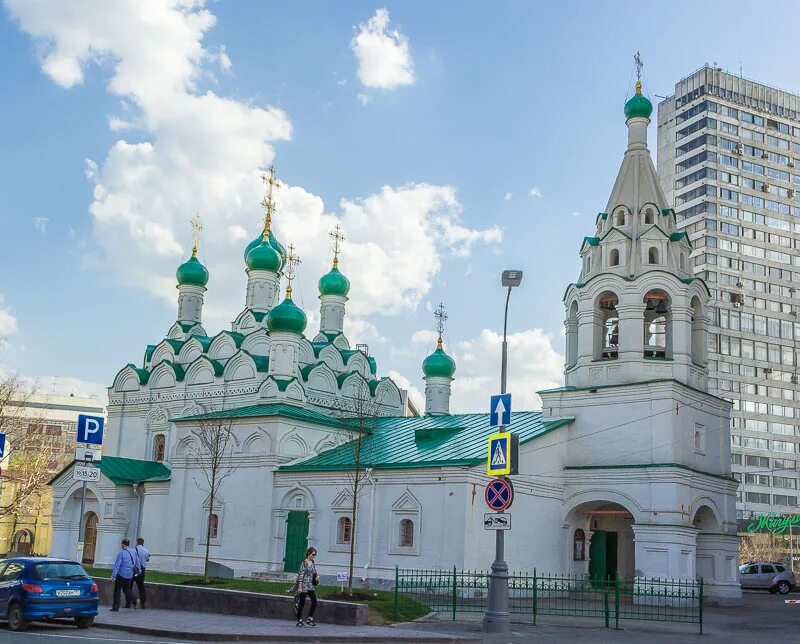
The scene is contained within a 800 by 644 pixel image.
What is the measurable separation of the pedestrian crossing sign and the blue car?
22.3 ft

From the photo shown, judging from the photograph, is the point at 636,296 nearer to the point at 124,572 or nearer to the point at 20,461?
the point at 124,572

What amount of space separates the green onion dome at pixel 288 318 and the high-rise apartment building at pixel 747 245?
41751 mm

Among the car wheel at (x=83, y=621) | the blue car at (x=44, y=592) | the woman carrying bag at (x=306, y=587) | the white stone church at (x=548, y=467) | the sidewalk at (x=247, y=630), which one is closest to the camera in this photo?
the sidewalk at (x=247, y=630)

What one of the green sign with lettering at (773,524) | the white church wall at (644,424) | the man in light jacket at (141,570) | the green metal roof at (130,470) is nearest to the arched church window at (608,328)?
the white church wall at (644,424)

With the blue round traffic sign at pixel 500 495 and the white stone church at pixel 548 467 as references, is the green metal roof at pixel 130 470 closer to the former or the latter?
the white stone church at pixel 548 467

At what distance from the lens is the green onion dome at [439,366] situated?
36.2 meters

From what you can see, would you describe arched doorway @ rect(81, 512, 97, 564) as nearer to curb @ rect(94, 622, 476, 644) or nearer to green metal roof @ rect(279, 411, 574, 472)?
green metal roof @ rect(279, 411, 574, 472)

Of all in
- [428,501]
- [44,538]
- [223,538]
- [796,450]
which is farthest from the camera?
[796,450]

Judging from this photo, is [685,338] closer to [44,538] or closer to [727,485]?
[727,485]

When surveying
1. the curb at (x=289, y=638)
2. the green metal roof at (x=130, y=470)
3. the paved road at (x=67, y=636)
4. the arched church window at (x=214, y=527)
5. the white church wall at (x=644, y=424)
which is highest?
the white church wall at (x=644, y=424)

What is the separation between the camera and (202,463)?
1168 inches

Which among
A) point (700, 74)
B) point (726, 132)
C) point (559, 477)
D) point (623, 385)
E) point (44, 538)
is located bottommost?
point (44, 538)

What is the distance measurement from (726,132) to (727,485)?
48.6 m

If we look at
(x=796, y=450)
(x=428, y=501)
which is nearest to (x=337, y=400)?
(x=428, y=501)
